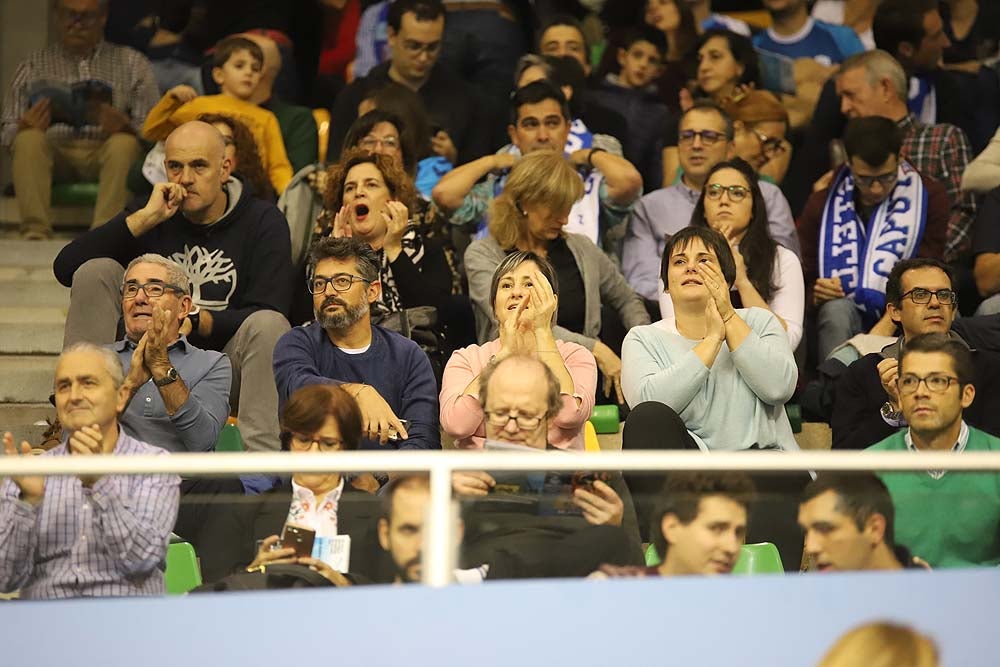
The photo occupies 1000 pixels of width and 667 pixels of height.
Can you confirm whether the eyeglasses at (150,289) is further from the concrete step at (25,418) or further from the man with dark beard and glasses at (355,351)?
the concrete step at (25,418)

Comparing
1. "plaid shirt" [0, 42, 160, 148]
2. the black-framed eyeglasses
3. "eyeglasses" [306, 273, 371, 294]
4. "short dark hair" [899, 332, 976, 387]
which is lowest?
"short dark hair" [899, 332, 976, 387]

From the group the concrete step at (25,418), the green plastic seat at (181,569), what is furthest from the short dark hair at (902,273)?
the concrete step at (25,418)

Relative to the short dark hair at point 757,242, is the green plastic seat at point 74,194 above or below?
above

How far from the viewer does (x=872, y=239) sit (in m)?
4.79

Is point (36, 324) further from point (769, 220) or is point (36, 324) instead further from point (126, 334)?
point (769, 220)

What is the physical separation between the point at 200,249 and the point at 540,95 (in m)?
1.17

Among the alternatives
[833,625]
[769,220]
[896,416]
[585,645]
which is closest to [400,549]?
[585,645]

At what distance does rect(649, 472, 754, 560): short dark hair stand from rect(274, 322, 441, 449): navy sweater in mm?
1092

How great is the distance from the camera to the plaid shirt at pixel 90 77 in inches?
217

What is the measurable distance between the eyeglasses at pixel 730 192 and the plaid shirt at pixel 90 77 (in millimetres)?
2207

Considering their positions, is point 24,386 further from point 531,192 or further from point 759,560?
point 759,560

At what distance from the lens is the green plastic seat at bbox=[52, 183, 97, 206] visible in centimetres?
552

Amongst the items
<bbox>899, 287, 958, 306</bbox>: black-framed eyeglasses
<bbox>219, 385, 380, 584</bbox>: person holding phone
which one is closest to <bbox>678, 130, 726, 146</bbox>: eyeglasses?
<bbox>899, 287, 958, 306</bbox>: black-framed eyeglasses

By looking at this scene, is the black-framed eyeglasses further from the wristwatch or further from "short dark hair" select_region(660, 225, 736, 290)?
the wristwatch
